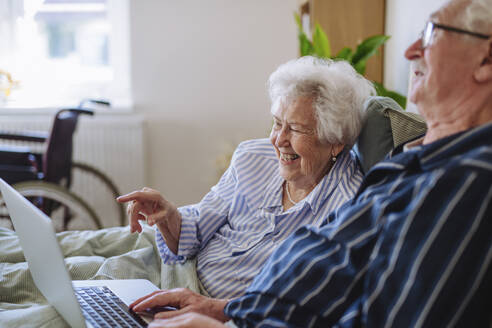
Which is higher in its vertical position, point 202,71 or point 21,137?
point 202,71

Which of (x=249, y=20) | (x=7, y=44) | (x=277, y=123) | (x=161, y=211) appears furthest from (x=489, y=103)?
(x=7, y=44)

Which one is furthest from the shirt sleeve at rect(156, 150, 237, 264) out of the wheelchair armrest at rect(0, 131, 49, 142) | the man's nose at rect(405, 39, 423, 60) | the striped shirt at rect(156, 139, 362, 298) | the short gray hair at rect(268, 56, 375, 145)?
the wheelchair armrest at rect(0, 131, 49, 142)

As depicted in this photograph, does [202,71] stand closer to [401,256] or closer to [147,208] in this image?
[147,208]

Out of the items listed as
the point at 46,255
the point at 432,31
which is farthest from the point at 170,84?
the point at 432,31

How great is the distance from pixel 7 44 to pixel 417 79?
11.1 ft

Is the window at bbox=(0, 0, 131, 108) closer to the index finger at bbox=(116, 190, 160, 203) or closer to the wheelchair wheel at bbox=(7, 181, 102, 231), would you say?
the wheelchair wheel at bbox=(7, 181, 102, 231)

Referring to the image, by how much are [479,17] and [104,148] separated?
9.46ft

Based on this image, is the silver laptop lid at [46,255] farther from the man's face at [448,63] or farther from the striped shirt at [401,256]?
the man's face at [448,63]

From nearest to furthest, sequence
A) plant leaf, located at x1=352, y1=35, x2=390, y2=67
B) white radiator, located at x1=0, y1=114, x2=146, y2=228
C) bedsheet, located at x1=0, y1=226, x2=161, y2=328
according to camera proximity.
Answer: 1. bedsheet, located at x1=0, y1=226, x2=161, y2=328
2. plant leaf, located at x1=352, y1=35, x2=390, y2=67
3. white radiator, located at x1=0, y1=114, x2=146, y2=228

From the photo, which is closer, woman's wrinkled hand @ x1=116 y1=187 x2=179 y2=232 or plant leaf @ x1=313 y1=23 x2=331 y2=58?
woman's wrinkled hand @ x1=116 y1=187 x2=179 y2=232

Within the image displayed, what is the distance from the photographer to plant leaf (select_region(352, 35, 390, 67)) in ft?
7.71

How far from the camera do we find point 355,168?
58.2 inches

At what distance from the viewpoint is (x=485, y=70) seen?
90 centimetres

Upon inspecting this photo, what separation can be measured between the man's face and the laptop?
683 millimetres
